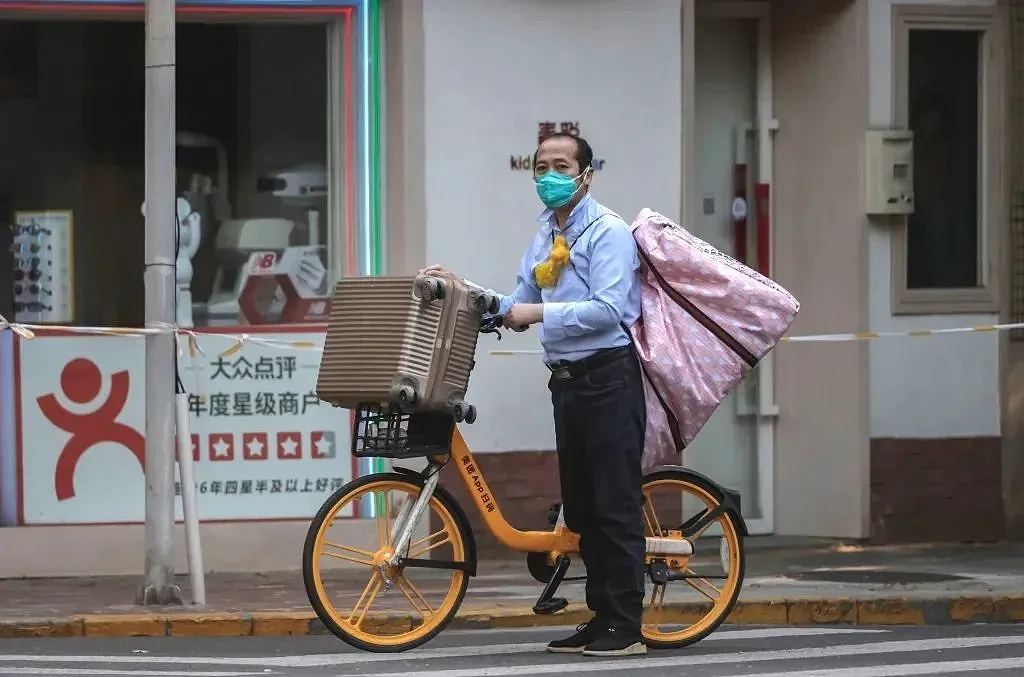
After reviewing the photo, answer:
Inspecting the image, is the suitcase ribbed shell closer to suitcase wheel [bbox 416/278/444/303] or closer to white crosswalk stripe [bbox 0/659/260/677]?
suitcase wheel [bbox 416/278/444/303]

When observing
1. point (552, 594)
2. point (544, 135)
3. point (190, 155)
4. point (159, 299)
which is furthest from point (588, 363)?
point (190, 155)

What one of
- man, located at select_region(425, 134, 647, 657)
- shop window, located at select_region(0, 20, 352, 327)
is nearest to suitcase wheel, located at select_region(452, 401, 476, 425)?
man, located at select_region(425, 134, 647, 657)

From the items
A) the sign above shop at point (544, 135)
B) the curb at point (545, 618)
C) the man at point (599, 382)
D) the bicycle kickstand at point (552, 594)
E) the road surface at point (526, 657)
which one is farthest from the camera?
the sign above shop at point (544, 135)

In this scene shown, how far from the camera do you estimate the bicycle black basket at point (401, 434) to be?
7559 millimetres

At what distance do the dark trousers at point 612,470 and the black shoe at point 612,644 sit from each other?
0.08 feet

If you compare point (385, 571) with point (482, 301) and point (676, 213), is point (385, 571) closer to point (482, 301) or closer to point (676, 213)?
point (482, 301)

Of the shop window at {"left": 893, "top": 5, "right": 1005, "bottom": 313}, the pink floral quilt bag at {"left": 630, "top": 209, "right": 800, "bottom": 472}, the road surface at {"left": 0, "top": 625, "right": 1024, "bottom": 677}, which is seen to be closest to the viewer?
the road surface at {"left": 0, "top": 625, "right": 1024, "bottom": 677}

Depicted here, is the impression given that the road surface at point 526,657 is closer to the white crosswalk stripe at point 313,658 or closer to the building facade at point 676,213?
the white crosswalk stripe at point 313,658

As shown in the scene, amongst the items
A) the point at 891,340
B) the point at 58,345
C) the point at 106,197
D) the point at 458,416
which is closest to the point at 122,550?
the point at 58,345

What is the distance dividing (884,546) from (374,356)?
17.7 feet

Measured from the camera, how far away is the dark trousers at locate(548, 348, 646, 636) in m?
7.70

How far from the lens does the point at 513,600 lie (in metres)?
9.48

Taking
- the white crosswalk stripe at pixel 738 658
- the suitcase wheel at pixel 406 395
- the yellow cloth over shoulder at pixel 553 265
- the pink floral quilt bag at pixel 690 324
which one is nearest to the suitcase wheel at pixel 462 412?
the suitcase wheel at pixel 406 395

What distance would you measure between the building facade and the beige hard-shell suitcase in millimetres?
3498
